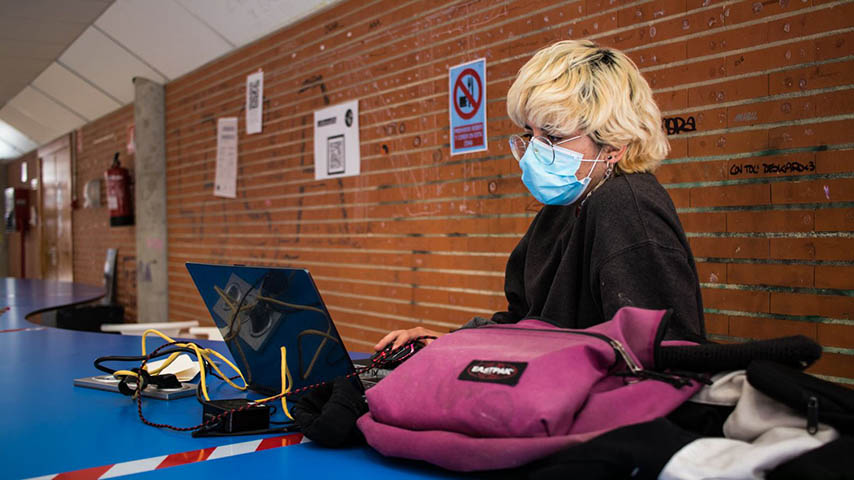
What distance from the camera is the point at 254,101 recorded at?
16.9ft

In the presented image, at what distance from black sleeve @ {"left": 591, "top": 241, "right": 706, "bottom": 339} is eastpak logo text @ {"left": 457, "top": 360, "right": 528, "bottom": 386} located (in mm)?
487

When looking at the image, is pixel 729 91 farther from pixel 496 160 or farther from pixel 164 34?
pixel 164 34

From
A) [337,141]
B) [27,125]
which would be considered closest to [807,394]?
[337,141]

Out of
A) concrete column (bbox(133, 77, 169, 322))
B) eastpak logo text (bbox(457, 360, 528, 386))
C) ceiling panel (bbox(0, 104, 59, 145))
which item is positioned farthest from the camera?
ceiling panel (bbox(0, 104, 59, 145))

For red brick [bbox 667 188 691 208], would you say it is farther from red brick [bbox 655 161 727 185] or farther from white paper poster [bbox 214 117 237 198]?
white paper poster [bbox 214 117 237 198]

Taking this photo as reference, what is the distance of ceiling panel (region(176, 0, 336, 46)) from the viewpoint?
448 cm

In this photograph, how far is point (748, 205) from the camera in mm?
2184

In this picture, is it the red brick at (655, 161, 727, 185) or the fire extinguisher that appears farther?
the fire extinguisher

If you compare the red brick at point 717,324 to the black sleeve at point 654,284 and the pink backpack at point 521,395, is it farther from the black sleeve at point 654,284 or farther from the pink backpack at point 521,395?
the pink backpack at point 521,395

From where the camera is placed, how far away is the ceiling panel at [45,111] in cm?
873

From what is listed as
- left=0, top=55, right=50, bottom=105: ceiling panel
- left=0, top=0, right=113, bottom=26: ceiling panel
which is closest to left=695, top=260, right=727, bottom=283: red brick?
left=0, top=0, right=113, bottom=26: ceiling panel

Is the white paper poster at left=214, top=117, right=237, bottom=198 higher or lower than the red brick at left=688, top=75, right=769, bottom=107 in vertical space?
higher

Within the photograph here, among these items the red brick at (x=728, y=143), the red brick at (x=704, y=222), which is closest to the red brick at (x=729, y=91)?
the red brick at (x=728, y=143)

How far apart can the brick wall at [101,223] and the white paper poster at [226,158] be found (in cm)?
232
